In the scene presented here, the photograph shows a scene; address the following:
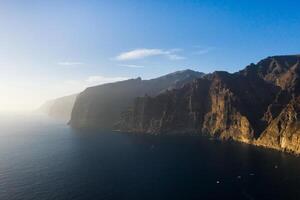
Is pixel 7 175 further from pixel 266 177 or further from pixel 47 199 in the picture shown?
pixel 266 177

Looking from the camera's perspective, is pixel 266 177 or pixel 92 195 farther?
pixel 266 177

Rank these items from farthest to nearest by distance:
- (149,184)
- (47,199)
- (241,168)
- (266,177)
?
(241,168)
(266,177)
(149,184)
(47,199)

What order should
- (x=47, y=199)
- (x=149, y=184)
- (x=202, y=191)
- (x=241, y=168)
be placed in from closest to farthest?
(x=47, y=199) < (x=202, y=191) < (x=149, y=184) < (x=241, y=168)

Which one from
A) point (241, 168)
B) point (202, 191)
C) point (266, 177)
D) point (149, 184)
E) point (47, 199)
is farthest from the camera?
point (241, 168)

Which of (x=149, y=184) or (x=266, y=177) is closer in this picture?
(x=149, y=184)

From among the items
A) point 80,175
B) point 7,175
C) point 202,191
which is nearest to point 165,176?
point 202,191

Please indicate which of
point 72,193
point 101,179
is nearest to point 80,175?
→ point 101,179

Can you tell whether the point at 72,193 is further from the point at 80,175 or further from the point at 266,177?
the point at 266,177

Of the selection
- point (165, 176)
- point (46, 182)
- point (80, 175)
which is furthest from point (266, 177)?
point (46, 182)
